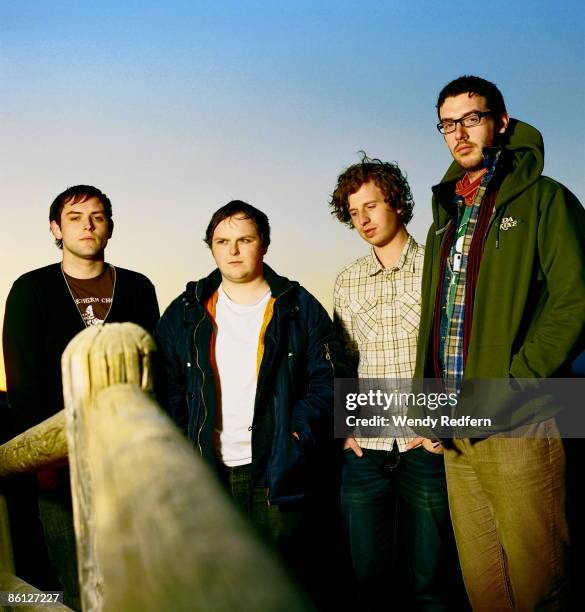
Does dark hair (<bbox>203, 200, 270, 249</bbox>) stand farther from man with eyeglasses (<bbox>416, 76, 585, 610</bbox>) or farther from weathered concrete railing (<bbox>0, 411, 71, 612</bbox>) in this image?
weathered concrete railing (<bbox>0, 411, 71, 612</bbox>)

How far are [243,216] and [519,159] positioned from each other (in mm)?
1082

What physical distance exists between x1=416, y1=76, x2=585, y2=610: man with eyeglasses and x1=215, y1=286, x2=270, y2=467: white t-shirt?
66 centimetres

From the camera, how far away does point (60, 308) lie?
3.04 meters

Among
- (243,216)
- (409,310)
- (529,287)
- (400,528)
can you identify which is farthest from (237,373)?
(529,287)

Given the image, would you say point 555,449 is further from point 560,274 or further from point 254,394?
point 254,394

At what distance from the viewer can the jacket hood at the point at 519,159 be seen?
2.48 meters

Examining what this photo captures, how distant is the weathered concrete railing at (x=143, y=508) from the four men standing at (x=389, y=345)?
1.69 m

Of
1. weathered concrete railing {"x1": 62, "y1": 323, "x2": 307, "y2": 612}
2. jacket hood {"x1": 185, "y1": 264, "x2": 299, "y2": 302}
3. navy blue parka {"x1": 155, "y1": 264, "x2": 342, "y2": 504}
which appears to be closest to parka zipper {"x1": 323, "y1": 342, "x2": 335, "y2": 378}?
navy blue parka {"x1": 155, "y1": 264, "x2": 342, "y2": 504}

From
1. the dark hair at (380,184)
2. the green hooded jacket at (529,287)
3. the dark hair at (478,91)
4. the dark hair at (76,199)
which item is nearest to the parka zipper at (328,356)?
the green hooded jacket at (529,287)

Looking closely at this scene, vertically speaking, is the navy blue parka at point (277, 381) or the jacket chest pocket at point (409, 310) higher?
the jacket chest pocket at point (409, 310)

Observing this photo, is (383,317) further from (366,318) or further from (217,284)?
(217,284)

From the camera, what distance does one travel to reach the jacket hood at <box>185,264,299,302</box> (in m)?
2.83

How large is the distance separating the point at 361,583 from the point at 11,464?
1705mm

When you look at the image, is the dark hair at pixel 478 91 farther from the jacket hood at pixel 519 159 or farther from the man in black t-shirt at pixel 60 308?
the man in black t-shirt at pixel 60 308
